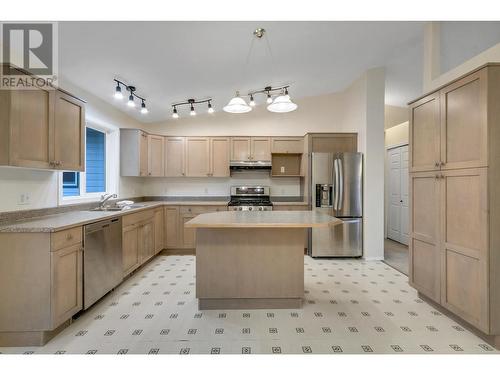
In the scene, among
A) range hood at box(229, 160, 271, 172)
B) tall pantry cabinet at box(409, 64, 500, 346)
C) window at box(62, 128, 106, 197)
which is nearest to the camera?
tall pantry cabinet at box(409, 64, 500, 346)

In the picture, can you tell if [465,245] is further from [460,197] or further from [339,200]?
[339,200]

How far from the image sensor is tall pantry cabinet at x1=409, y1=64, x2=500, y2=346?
1.96 metres

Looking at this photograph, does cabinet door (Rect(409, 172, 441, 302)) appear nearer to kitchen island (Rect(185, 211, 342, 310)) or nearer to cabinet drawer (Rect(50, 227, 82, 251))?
kitchen island (Rect(185, 211, 342, 310))

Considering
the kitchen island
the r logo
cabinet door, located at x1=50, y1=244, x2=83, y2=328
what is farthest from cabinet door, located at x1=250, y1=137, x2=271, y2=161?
cabinet door, located at x1=50, y1=244, x2=83, y2=328

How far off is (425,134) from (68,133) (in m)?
3.77

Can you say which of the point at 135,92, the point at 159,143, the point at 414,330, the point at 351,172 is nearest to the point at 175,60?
the point at 135,92

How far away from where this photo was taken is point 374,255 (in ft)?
14.0

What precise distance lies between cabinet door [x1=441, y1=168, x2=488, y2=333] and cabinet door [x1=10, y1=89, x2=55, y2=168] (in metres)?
3.74

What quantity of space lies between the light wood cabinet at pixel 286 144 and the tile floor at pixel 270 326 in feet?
9.05

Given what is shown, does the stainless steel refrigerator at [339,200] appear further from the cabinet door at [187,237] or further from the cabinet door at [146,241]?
the cabinet door at [146,241]

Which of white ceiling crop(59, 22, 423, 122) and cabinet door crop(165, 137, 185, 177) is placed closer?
white ceiling crop(59, 22, 423, 122)

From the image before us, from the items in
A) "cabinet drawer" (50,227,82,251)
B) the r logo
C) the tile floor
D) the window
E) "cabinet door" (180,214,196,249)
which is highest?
the r logo

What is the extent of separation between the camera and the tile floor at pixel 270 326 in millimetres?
1972

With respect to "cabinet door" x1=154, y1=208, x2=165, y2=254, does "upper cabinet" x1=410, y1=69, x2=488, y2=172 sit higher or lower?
higher
